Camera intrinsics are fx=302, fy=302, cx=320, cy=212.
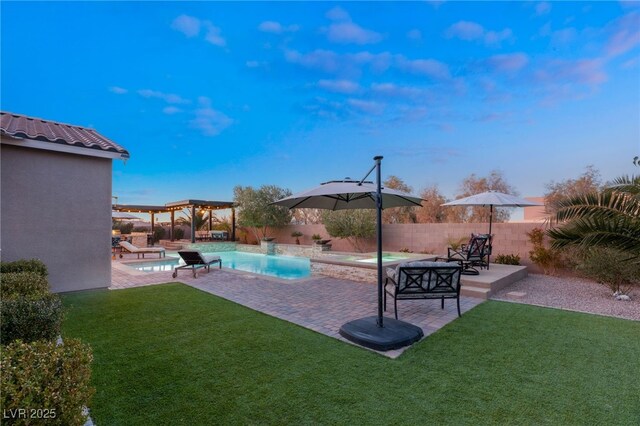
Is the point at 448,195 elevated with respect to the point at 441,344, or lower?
elevated

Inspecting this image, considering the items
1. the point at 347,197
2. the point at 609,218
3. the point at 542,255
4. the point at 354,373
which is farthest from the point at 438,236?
the point at 354,373

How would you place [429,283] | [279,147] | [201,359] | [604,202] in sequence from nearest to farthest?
[201,359] → [429,283] → [604,202] → [279,147]

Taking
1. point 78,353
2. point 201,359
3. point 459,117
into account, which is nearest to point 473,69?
point 459,117

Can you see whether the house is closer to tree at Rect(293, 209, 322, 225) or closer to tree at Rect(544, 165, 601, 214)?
tree at Rect(544, 165, 601, 214)

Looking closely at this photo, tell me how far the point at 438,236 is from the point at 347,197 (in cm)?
916

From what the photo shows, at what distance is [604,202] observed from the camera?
24.8 feet

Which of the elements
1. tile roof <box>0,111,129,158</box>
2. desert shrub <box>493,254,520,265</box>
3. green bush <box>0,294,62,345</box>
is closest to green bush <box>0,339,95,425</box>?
green bush <box>0,294,62,345</box>

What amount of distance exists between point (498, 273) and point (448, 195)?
50.9 ft

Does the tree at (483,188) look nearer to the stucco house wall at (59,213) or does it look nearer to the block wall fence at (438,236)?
the block wall fence at (438,236)

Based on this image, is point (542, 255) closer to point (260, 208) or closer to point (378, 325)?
point (378, 325)

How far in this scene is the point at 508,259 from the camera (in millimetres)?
11688

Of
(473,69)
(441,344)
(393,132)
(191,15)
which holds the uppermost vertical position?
(191,15)

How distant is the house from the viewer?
7176mm

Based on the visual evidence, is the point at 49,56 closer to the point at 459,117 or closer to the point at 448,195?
the point at 459,117
